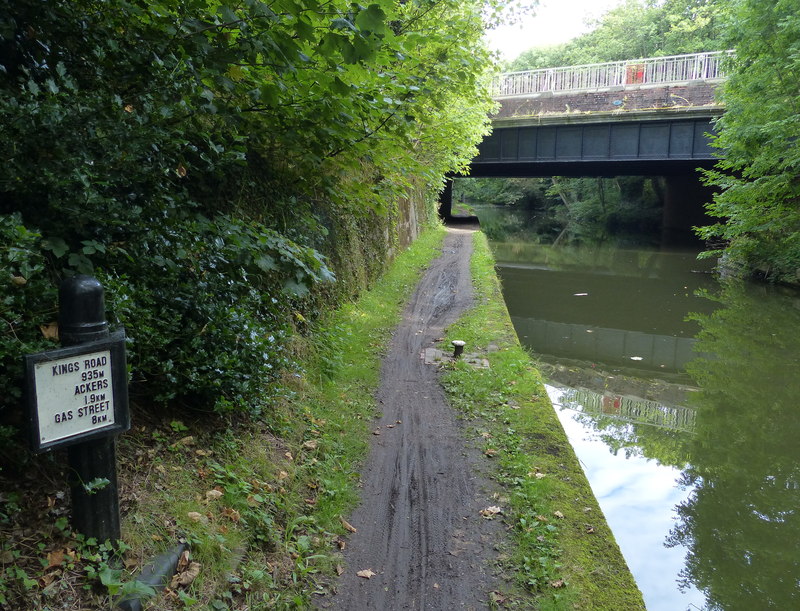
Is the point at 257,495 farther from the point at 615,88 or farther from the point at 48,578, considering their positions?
the point at 615,88

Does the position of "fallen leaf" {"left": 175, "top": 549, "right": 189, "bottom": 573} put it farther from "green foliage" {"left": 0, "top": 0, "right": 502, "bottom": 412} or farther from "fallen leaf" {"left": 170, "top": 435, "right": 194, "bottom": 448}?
"green foliage" {"left": 0, "top": 0, "right": 502, "bottom": 412}

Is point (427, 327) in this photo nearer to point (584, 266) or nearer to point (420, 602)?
point (420, 602)

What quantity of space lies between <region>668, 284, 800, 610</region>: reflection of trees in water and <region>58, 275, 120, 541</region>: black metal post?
14.5 ft

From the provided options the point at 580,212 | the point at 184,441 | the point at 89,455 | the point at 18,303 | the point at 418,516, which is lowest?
the point at 418,516

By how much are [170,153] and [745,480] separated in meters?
6.59

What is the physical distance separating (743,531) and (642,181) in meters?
41.6

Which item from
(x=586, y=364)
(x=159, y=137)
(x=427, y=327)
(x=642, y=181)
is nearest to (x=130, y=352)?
(x=159, y=137)

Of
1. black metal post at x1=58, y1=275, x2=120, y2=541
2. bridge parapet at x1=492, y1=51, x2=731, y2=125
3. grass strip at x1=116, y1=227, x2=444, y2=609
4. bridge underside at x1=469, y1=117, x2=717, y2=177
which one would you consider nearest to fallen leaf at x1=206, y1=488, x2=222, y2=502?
grass strip at x1=116, y1=227, x2=444, y2=609

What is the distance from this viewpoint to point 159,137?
358cm

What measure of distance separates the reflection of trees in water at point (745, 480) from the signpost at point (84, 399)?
4482mm

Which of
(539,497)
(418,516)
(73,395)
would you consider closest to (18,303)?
(73,395)

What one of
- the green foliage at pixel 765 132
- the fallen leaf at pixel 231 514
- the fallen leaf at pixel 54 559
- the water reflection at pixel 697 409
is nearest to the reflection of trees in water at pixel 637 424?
the water reflection at pixel 697 409

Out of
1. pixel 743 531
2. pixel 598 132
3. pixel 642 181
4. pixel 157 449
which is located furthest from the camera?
pixel 642 181

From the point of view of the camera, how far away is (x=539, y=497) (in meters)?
4.53
